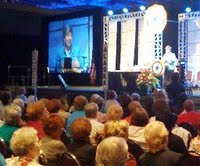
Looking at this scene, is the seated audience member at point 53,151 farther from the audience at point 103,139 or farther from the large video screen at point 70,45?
the large video screen at point 70,45

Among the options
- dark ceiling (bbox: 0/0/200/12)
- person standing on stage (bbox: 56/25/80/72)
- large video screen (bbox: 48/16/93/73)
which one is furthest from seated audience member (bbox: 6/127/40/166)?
person standing on stage (bbox: 56/25/80/72)

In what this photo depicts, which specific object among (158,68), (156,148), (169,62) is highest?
(169,62)

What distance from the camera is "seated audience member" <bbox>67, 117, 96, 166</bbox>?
367cm

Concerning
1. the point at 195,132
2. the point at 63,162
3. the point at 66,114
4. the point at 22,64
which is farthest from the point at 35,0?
the point at 63,162

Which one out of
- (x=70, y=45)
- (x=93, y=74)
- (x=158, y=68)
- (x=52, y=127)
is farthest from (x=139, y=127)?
(x=70, y=45)

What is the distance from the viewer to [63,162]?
3209mm

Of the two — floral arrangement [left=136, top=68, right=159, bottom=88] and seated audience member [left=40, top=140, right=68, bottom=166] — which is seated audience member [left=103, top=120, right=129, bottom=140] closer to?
seated audience member [left=40, top=140, right=68, bottom=166]

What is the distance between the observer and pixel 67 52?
17.6 m

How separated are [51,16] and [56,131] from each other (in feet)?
51.0

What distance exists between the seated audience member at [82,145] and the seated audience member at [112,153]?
0.92m

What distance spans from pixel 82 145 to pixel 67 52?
46.1 feet

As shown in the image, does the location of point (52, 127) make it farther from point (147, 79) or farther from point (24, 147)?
point (147, 79)

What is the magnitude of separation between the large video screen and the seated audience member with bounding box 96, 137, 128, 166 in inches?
544

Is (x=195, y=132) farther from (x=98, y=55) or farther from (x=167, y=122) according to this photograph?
(x=98, y=55)
